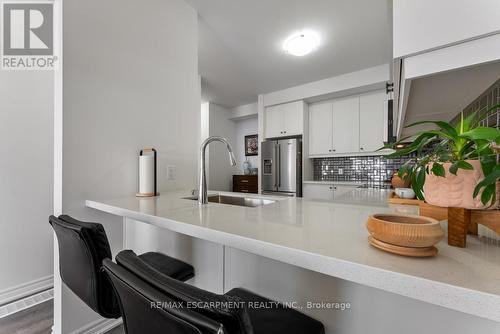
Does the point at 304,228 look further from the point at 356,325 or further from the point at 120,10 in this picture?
the point at 120,10

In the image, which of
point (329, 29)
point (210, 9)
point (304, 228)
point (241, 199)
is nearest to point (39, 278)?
point (241, 199)

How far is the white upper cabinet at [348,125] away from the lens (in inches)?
136

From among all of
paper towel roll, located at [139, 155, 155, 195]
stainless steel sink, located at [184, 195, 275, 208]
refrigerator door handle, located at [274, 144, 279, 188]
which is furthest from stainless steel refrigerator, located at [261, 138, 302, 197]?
paper towel roll, located at [139, 155, 155, 195]

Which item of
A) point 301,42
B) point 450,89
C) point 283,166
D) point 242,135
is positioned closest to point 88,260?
point 450,89

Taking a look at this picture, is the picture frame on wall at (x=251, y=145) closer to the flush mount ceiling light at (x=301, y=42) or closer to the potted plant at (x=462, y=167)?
the flush mount ceiling light at (x=301, y=42)

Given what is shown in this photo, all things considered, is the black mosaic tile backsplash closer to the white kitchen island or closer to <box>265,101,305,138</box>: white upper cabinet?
<box>265,101,305,138</box>: white upper cabinet

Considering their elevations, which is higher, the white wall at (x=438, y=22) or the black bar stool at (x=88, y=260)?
the white wall at (x=438, y=22)

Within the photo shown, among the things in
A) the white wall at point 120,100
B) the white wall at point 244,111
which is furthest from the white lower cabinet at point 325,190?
the white wall at point 120,100

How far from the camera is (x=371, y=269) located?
1.44 ft

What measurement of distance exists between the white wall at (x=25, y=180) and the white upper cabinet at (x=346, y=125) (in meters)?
3.82

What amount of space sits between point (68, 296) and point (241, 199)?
122 centimetres

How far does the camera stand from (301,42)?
2.53 meters

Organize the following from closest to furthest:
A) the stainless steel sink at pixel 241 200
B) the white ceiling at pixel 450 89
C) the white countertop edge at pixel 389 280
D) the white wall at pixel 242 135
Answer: the white countertop edge at pixel 389 280, the white ceiling at pixel 450 89, the stainless steel sink at pixel 241 200, the white wall at pixel 242 135

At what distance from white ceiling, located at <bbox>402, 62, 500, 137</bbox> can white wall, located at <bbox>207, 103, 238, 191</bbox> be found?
3.79 m
